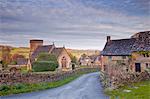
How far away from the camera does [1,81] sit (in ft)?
55.9

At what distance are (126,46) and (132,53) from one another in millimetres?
2740

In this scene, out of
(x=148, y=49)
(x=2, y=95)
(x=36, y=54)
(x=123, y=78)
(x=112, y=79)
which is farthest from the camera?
(x=36, y=54)

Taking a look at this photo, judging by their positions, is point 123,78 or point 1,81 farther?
point 123,78

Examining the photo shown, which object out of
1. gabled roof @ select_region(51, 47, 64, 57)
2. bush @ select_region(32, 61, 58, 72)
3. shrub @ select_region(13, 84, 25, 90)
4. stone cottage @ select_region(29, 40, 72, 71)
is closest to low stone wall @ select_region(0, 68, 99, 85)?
shrub @ select_region(13, 84, 25, 90)

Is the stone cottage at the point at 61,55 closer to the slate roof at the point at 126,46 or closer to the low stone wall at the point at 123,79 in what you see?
the slate roof at the point at 126,46

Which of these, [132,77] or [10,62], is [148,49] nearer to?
[132,77]

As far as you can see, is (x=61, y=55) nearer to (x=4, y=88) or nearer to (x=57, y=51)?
(x=57, y=51)

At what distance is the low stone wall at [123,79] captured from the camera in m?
16.9

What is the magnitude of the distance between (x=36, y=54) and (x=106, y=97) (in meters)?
17.6

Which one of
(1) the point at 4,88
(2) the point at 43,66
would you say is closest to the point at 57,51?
(2) the point at 43,66

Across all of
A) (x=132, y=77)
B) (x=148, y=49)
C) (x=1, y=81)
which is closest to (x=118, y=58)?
(x=148, y=49)

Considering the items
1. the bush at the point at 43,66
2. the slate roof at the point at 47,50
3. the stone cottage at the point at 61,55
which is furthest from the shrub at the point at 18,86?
the stone cottage at the point at 61,55

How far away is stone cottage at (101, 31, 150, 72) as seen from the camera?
25062 mm

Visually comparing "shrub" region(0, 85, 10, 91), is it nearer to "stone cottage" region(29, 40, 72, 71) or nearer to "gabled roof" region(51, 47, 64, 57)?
"stone cottage" region(29, 40, 72, 71)
